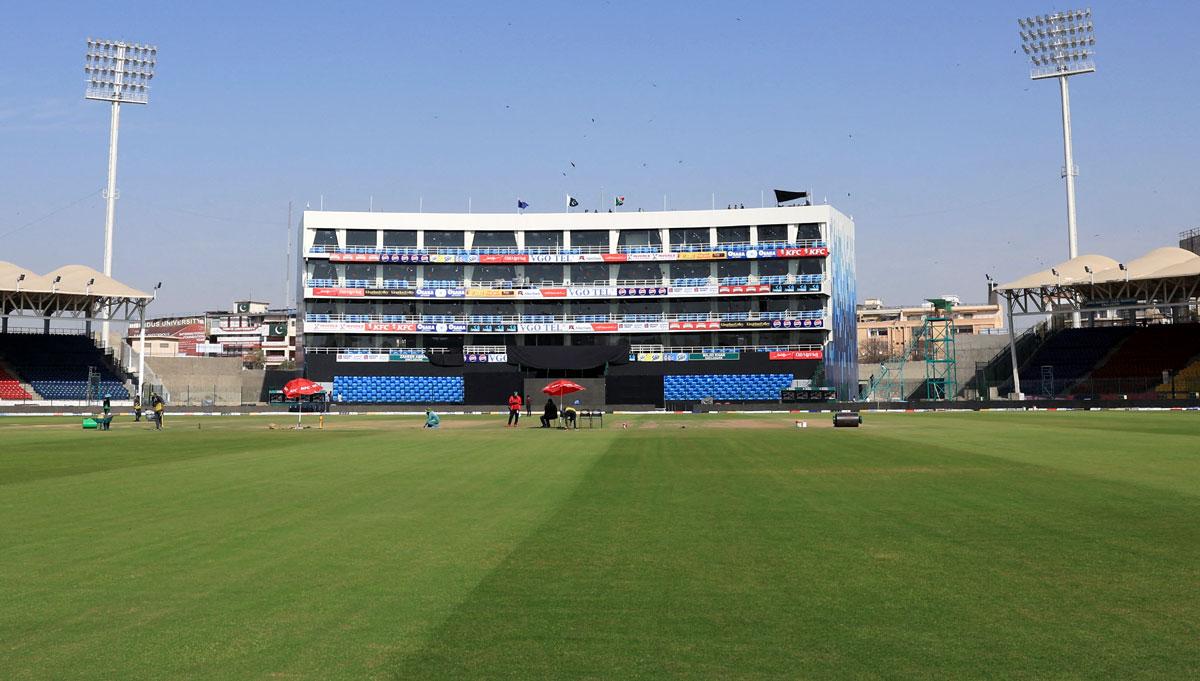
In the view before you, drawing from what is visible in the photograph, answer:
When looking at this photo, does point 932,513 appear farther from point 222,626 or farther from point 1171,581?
point 222,626

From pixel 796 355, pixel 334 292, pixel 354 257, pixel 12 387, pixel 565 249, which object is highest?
pixel 565 249

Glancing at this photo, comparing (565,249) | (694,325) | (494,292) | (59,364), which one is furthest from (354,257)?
(694,325)

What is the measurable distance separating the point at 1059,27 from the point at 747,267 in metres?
39.2

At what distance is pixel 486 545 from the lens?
42.8 feet

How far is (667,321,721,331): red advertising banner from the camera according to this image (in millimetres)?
106000

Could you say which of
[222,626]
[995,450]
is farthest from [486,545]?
[995,450]

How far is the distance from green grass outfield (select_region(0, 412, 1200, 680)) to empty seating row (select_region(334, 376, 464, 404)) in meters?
78.5

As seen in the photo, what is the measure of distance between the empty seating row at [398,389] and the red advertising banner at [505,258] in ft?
49.3

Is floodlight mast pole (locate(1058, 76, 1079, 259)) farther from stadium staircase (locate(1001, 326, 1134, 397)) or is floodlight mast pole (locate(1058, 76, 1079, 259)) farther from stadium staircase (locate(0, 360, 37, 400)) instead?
stadium staircase (locate(0, 360, 37, 400))

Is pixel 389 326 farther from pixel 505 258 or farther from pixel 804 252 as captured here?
pixel 804 252

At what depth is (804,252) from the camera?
105 metres

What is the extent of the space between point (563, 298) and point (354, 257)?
24.6 metres

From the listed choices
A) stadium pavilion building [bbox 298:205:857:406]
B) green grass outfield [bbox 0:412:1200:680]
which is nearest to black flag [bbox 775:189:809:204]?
stadium pavilion building [bbox 298:205:857:406]

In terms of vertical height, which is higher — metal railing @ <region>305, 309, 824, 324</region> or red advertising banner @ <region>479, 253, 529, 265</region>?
red advertising banner @ <region>479, 253, 529, 265</region>
